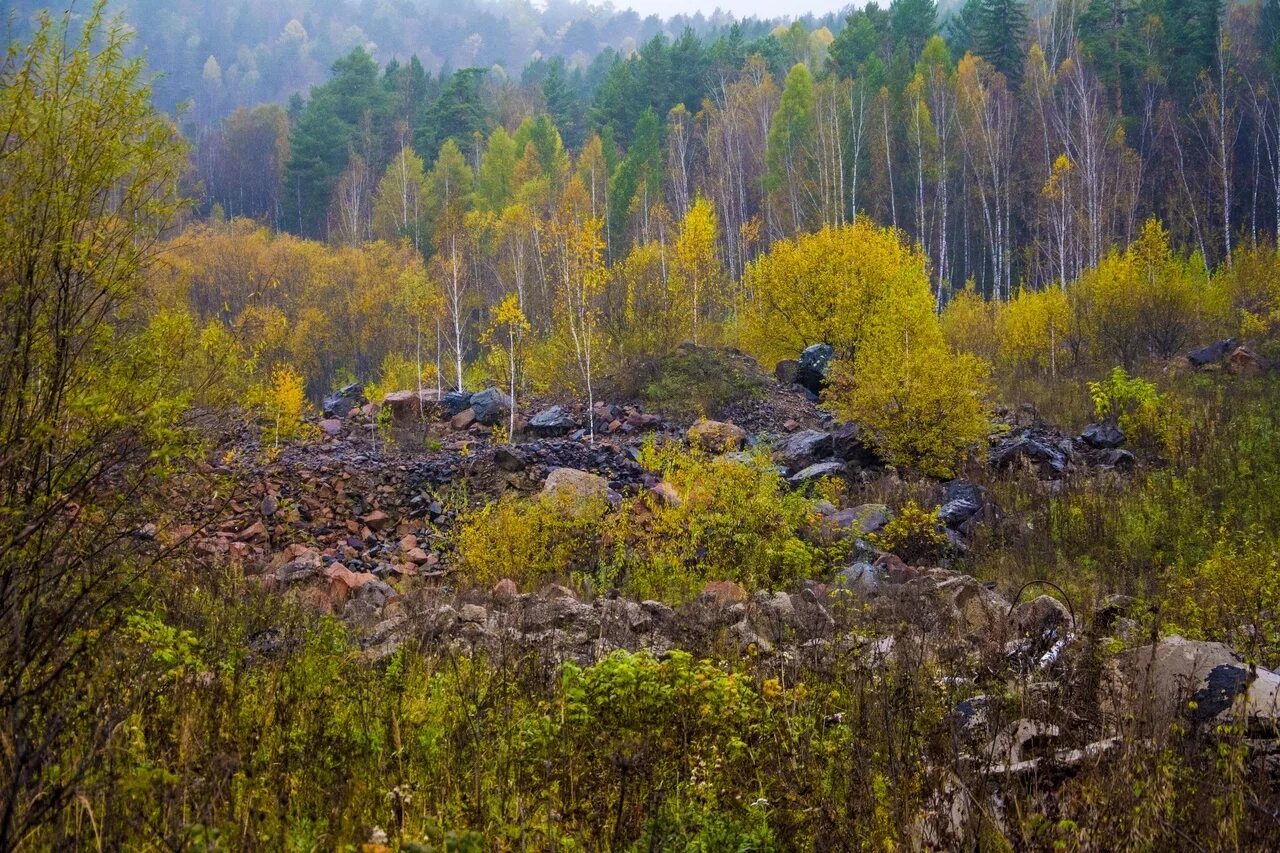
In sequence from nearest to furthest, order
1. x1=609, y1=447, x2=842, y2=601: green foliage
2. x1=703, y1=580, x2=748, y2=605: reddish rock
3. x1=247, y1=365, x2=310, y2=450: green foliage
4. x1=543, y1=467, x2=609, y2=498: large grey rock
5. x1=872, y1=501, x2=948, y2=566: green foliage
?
x1=703, y1=580, x2=748, y2=605: reddish rock
x1=609, y1=447, x2=842, y2=601: green foliage
x1=872, y1=501, x2=948, y2=566: green foliage
x1=543, y1=467, x2=609, y2=498: large grey rock
x1=247, y1=365, x2=310, y2=450: green foliage

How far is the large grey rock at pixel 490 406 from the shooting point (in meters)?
19.4

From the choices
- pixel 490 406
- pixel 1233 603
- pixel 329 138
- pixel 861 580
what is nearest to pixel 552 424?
pixel 490 406

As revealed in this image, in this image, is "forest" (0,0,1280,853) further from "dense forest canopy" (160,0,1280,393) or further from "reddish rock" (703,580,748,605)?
"dense forest canopy" (160,0,1280,393)

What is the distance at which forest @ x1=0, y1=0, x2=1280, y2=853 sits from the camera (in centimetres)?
304

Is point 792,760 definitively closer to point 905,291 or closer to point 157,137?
point 157,137

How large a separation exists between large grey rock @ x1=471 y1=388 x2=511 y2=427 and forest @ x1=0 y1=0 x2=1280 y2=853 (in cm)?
8

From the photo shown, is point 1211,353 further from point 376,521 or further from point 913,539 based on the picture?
point 376,521

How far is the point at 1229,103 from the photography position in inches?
1384

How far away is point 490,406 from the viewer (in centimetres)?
1966

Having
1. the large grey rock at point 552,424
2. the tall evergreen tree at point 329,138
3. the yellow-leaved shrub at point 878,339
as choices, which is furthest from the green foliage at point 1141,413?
the tall evergreen tree at point 329,138

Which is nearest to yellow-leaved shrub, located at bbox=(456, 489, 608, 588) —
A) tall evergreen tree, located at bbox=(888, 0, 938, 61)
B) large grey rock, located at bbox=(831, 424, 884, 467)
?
large grey rock, located at bbox=(831, 424, 884, 467)

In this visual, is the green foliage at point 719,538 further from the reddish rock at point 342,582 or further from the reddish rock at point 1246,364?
the reddish rock at point 1246,364

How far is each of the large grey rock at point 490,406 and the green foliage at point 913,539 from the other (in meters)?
11.1

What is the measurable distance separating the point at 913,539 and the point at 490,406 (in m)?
11.7
